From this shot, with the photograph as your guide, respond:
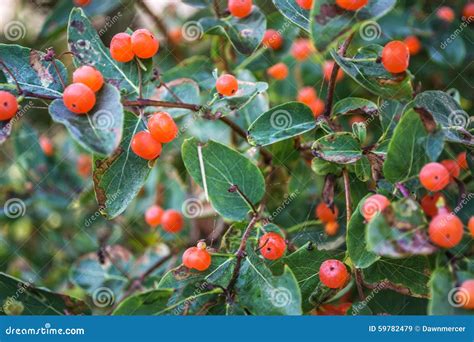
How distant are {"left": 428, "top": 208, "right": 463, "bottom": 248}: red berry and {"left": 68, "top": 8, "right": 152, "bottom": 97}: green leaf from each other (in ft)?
2.42

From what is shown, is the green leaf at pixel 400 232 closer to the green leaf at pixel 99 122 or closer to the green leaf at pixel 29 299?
the green leaf at pixel 99 122

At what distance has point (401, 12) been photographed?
6.25 feet

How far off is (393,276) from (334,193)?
0.31 meters

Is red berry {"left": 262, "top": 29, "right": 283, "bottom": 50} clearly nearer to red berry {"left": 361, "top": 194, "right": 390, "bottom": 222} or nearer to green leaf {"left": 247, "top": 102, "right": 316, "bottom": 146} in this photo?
green leaf {"left": 247, "top": 102, "right": 316, "bottom": 146}

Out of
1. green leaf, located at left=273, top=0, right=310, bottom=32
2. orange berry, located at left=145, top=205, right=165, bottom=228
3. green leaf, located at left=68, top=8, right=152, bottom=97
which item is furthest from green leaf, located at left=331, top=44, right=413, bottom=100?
orange berry, located at left=145, top=205, right=165, bottom=228

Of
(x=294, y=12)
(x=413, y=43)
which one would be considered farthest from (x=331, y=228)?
(x=413, y=43)

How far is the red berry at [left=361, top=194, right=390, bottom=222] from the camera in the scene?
105 cm

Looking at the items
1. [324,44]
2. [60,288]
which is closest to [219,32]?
[324,44]

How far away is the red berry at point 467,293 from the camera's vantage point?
1018 mm

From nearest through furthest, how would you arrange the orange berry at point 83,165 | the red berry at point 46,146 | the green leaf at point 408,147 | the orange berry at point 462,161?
1. the green leaf at point 408,147
2. the orange berry at point 462,161
3. the red berry at point 46,146
4. the orange berry at point 83,165

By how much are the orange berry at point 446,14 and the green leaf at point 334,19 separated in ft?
3.00

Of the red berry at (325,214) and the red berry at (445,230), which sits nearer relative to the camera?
the red berry at (445,230)

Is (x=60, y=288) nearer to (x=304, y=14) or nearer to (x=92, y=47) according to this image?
(x=92, y=47)

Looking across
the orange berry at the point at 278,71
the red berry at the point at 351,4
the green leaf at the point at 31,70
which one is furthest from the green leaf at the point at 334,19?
the orange berry at the point at 278,71
